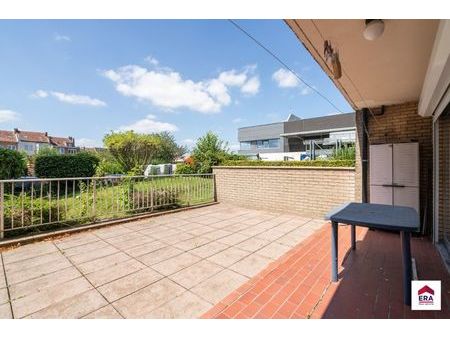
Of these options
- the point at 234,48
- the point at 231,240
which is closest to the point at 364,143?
the point at 231,240

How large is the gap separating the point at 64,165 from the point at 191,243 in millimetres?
12628

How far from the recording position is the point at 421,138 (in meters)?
4.38

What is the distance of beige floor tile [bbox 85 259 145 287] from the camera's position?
2.59 metres

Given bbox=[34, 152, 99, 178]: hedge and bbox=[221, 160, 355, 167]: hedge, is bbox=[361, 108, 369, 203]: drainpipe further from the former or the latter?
bbox=[34, 152, 99, 178]: hedge

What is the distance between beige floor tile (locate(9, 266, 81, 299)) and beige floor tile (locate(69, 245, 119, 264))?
0.26 meters

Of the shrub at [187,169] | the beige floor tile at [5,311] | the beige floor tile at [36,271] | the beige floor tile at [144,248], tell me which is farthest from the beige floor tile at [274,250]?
the shrub at [187,169]

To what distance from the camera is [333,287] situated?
240 cm

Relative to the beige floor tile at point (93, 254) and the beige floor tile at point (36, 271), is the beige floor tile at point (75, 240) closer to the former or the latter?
the beige floor tile at point (93, 254)

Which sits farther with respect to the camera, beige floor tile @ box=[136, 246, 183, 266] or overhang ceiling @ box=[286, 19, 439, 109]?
beige floor tile @ box=[136, 246, 183, 266]

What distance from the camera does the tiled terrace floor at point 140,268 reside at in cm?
211

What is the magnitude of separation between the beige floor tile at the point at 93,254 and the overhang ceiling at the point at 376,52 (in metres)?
3.79

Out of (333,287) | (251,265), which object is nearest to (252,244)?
(251,265)

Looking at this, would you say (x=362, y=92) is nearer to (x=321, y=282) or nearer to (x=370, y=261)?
(x=370, y=261)

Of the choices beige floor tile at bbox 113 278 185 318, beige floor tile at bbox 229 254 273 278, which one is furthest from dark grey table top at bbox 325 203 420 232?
beige floor tile at bbox 113 278 185 318
